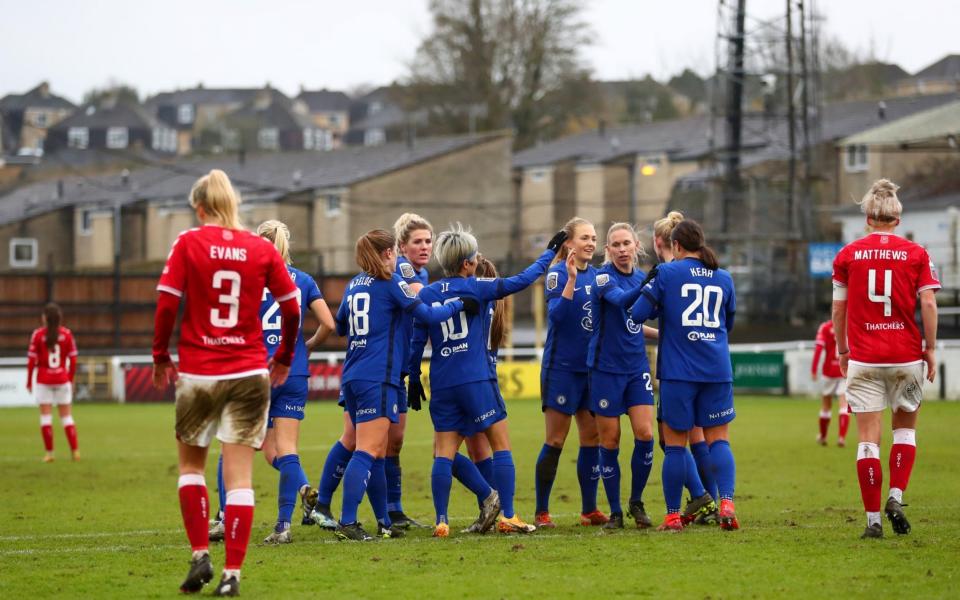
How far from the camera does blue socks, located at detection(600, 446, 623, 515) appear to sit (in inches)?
422

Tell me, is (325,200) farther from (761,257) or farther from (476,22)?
(761,257)

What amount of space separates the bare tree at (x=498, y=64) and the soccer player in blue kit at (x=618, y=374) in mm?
61865

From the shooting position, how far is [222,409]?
7.72m

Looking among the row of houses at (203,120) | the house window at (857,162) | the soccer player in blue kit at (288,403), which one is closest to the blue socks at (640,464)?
the soccer player in blue kit at (288,403)

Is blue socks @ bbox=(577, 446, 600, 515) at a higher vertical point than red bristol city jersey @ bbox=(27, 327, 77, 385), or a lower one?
lower

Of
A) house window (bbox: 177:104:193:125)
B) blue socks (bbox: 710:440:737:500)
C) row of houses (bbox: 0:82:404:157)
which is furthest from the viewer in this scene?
house window (bbox: 177:104:193:125)

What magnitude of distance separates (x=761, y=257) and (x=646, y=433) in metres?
40.0

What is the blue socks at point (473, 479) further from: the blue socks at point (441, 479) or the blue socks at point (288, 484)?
the blue socks at point (288, 484)

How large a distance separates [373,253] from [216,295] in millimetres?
2522

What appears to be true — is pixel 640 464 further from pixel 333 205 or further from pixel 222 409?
pixel 333 205

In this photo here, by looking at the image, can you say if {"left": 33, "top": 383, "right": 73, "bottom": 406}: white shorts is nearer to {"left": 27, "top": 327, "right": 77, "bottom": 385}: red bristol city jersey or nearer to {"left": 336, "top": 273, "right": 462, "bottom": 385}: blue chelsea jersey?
{"left": 27, "top": 327, "right": 77, "bottom": 385}: red bristol city jersey

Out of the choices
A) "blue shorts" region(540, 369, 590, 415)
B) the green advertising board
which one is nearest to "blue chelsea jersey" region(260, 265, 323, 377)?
"blue shorts" region(540, 369, 590, 415)

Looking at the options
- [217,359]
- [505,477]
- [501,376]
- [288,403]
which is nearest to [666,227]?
[505,477]

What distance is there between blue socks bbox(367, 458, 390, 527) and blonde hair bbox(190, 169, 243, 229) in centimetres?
336
